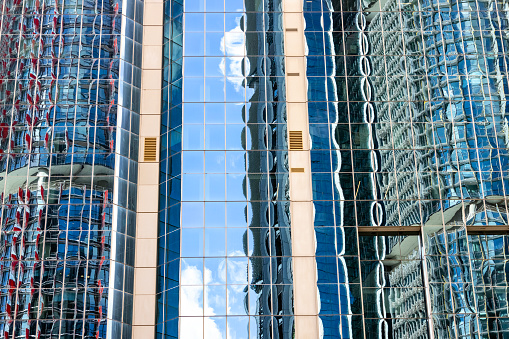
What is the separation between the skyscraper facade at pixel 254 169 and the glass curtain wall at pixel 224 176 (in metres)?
0.14

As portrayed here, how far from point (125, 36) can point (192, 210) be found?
50.0 feet

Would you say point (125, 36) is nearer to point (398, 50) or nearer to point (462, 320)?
point (398, 50)

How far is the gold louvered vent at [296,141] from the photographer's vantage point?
64.8 m

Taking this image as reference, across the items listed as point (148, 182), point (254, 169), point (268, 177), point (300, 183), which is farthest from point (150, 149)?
point (300, 183)

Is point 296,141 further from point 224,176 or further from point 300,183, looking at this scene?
point 224,176

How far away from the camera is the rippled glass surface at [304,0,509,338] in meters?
60.4

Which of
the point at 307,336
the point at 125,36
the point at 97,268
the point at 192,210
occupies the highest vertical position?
the point at 125,36

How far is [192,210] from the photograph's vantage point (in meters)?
62.2

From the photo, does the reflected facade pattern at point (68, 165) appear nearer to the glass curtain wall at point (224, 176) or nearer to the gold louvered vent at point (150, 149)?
the gold louvered vent at point (150, 149)

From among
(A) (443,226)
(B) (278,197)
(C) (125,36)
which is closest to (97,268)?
(B) (278,197)

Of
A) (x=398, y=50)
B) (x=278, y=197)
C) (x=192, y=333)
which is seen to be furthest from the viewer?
(x=398, y=50)

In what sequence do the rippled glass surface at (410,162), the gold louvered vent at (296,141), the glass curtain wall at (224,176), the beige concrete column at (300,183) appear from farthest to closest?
the gold louvered vent at (296,141) → the rippled glass surface at (410,162) → the beige concrete column at (300,183) → the glass curtain wall at (224,176)

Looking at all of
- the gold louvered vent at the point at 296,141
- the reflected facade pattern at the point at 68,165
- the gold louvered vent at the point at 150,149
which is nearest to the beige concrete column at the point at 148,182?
the gold louvered vent at the point at 150,149

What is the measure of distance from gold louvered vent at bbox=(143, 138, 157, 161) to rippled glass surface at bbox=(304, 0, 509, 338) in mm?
11725
